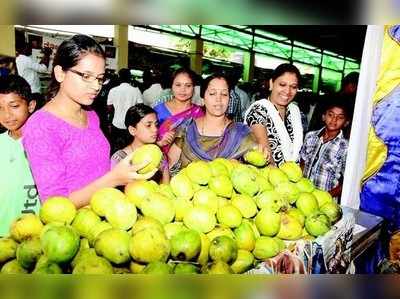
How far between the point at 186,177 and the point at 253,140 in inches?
18.8

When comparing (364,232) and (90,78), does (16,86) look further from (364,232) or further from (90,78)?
(364,232)

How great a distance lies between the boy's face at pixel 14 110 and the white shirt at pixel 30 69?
0.32 feet

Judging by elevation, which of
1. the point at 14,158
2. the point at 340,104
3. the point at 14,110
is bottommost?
the point at 14,158

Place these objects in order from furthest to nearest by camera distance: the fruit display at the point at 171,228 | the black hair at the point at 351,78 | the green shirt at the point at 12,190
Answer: the black hair at the point at 351,78
the green shirt at the point at 12,190
the fruit display at the point at 171,228

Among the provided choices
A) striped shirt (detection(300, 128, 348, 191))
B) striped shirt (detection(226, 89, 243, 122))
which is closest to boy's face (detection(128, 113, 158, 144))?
striped shirt (detection(226, 89, 243, 122))

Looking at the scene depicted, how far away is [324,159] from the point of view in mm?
2990

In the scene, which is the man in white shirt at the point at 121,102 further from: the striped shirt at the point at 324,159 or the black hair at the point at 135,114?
the striped shirt at the point at 324,159

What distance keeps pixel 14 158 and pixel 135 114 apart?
28.5 inches

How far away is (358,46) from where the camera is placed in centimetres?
292

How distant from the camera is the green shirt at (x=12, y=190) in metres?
2.72

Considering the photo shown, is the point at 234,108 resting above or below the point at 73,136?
above

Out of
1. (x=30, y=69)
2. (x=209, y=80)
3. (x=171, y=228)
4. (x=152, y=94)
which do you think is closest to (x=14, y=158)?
(x=30, y=69)

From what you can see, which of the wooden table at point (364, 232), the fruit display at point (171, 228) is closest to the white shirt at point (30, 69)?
the fruit display at point (171, 228)
